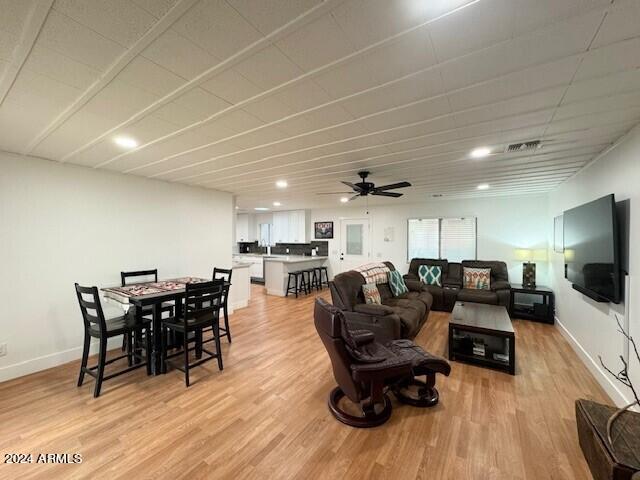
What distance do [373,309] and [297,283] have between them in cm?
372

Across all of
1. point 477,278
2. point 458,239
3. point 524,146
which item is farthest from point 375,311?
point 458,239

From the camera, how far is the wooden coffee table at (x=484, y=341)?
9.74 feet

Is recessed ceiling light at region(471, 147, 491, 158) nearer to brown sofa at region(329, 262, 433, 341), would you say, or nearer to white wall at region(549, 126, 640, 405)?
white wall at region(549, 126, 640, 405)

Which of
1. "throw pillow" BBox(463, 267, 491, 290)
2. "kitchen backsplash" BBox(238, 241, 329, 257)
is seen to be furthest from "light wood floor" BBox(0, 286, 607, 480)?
"kitchen backsplash" BBox(238, 241, 329, 257)

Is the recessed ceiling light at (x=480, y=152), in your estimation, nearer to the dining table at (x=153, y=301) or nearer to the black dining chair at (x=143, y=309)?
the dining table at (x=153, y=301)

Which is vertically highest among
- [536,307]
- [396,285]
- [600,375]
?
[396,285]

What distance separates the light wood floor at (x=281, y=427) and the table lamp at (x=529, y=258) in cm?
248

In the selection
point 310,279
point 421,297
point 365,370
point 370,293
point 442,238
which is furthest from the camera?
point 310,279

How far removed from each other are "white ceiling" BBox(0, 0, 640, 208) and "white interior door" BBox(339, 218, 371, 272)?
4929 mm

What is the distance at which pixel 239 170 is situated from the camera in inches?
141

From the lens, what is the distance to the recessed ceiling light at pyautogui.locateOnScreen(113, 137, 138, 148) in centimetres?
245

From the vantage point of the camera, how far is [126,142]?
253cm

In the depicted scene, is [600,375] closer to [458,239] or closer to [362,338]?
[362,338]

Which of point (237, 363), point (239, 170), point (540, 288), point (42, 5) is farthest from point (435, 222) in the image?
point (42, 5)
